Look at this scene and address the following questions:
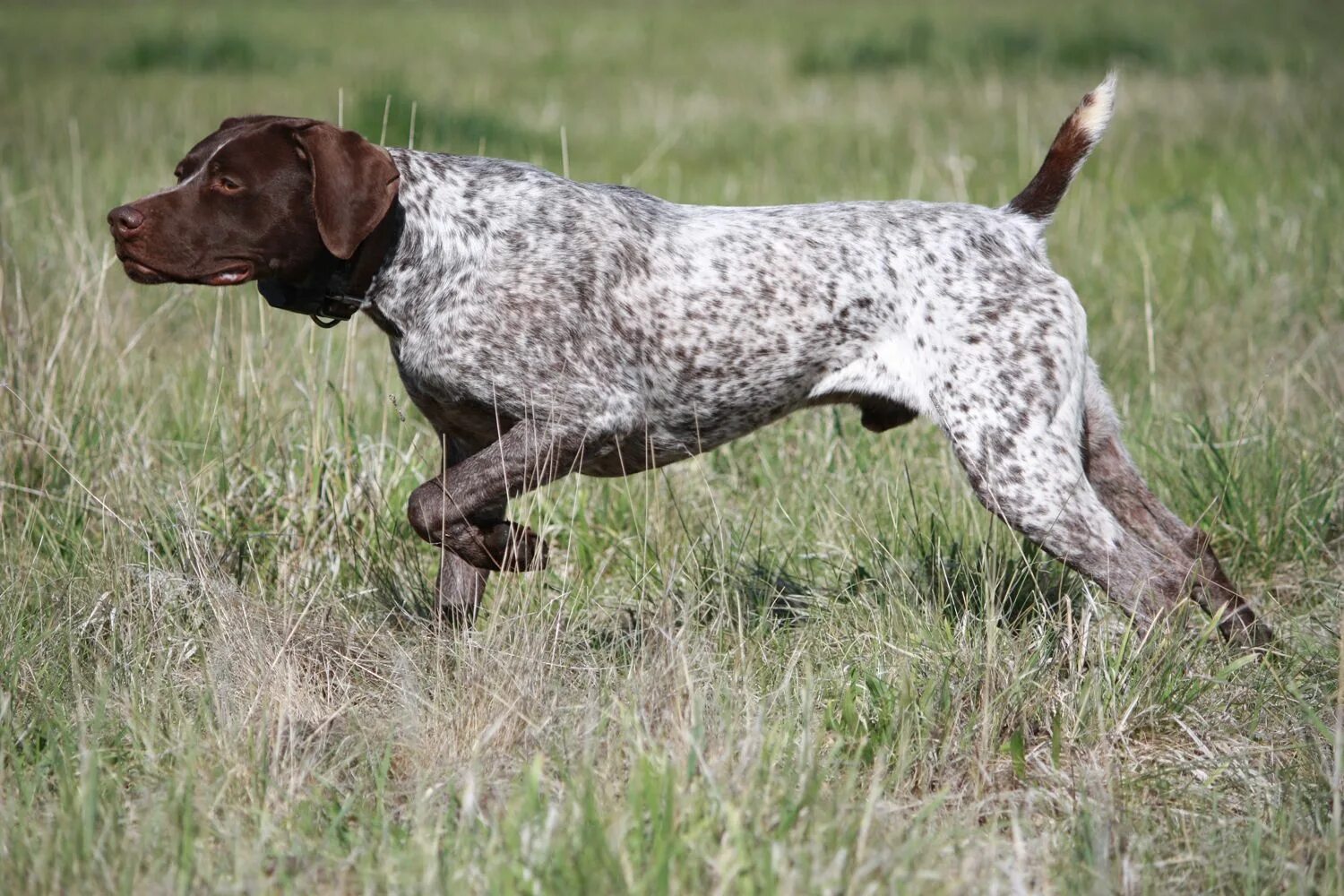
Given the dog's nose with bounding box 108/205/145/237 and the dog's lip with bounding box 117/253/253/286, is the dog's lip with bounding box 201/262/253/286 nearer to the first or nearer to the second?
the dog's lip with bounding box 117/253/253/286

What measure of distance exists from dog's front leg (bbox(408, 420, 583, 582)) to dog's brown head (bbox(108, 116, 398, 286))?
0.57 m

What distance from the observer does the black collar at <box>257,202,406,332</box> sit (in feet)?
11.1

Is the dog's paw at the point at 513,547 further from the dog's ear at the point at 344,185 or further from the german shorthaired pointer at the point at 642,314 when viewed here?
the dog's ear at the point at 344,185

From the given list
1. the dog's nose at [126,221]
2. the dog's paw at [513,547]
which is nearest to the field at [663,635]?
the dog's paw at [513,547]

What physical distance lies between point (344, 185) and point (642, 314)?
2.61ft

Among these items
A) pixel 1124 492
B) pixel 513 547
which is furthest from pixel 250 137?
pixel 1124 492

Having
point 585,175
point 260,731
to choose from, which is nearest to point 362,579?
point 260,731

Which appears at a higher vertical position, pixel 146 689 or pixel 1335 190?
pixel 1335 190

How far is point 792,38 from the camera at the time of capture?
1872 cm

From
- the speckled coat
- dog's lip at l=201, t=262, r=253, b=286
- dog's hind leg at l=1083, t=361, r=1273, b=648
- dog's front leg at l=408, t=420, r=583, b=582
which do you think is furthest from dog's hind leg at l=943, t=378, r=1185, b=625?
dog's lip at l=201, t=262, r=253, b=286

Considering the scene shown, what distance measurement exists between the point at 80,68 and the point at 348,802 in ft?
41.8

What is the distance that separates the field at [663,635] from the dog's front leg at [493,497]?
124 millimetres

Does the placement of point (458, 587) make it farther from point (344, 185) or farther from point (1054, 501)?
point (1054, 501)

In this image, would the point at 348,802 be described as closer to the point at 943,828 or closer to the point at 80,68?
the point at 943,828
